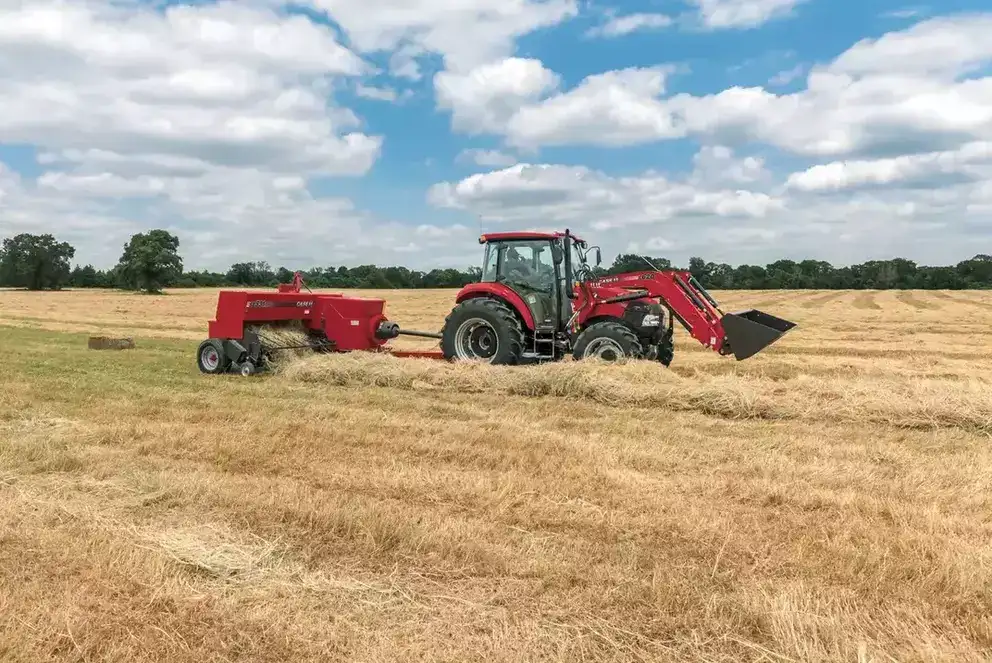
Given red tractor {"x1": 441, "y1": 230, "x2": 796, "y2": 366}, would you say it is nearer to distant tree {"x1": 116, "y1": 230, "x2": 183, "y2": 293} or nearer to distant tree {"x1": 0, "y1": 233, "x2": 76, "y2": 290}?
distant tree {"x1": 116, "y1": 230, "x2": 183, "y2": 293}

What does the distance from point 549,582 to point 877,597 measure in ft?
4.63

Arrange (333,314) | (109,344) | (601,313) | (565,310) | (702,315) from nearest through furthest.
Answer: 1. (702,315)
2. (601,313)
3. (565,310)
4. (333,314)
5. (109,344)

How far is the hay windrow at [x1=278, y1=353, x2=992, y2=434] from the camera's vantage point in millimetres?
7320

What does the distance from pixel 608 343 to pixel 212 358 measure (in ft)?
19.1

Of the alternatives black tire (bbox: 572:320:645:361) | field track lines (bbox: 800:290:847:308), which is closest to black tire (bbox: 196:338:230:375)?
black tire (bbox: 572:320:645:361)

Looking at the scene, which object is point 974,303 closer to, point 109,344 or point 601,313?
A: point 601,313

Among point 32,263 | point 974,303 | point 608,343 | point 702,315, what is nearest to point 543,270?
point 608,343

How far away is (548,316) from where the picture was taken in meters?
10.7

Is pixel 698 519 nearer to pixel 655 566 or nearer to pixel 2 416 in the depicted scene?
pixel 655 566

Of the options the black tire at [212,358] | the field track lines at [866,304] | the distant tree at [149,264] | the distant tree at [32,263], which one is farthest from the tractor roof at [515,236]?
the distant tree at [32,263]

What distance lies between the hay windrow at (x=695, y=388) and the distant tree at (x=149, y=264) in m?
55.5

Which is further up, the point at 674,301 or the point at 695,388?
the point at 674,301

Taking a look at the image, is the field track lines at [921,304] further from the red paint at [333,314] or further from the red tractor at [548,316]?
the red paint at [333,314]

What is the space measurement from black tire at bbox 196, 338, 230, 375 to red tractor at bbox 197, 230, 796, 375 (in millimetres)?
15
